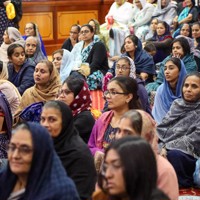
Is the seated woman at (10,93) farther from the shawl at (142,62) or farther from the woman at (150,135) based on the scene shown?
the shawl at (142,62)

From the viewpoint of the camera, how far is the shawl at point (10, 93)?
4.32 m

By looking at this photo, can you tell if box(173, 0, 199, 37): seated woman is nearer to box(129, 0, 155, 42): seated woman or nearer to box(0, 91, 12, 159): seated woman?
box(129, 0, 155, 42): seated woman

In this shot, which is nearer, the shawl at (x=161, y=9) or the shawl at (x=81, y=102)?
the shawl at (x=81, y=102)

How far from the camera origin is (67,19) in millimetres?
10711

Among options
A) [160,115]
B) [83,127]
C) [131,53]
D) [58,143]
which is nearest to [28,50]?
[131,53]

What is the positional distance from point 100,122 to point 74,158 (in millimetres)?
792

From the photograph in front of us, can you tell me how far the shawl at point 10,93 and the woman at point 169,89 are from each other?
1224 mm

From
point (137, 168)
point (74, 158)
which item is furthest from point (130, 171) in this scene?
point (74, 158)

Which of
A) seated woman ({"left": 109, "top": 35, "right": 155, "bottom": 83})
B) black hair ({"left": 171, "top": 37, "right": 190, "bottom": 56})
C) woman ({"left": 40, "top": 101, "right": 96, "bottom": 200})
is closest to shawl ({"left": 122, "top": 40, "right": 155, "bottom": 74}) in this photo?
seated woman ({"left": 109, "top": 35, "right": 155, "bottom": 83})

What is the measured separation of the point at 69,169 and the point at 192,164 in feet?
4.99

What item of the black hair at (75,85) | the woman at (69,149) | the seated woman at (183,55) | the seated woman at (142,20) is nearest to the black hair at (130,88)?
the black hair at (75,85)

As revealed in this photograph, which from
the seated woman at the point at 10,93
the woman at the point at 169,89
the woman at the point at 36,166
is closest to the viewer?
the woman at the point at 36,166

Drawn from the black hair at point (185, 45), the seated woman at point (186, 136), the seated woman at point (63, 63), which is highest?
the black hair at point (185, 45)

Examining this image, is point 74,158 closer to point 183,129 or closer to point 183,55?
point 183,129
